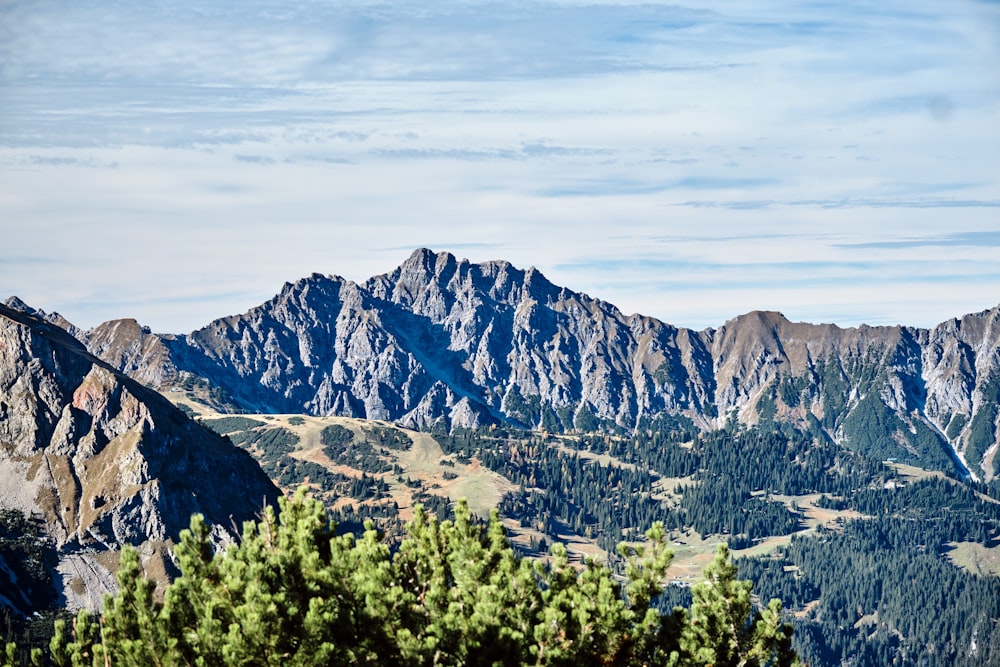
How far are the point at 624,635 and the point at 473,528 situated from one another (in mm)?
9037

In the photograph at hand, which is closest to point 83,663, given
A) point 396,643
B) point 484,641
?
point 396,643

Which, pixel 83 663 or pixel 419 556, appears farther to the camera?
pixel 419 556

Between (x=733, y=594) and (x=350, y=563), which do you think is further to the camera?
(x=733, y=594)

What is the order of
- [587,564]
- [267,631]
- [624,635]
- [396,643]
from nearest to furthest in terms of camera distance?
[267,631] < [396,643] < [624,635] < [587,564]

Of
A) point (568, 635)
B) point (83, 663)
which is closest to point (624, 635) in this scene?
point (568, 635)

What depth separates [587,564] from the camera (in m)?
52.6

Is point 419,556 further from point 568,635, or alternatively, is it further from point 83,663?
point 83,663

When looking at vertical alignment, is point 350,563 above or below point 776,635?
above

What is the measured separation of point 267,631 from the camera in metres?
42.2

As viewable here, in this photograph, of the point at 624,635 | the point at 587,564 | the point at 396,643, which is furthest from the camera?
the point at 587,564

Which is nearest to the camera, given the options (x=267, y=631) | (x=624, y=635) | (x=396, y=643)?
(x=267, y=631)

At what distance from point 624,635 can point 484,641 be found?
24.7 feet

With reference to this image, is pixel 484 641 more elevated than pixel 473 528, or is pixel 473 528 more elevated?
pixel 473 528

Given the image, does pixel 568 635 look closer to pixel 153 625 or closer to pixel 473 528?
pixel 473 528
